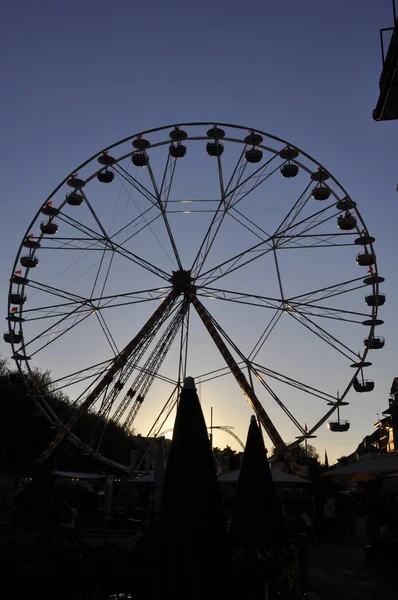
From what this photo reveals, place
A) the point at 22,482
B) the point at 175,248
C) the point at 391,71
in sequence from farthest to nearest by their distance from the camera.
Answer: the point at 175,248
the point at 22,482
the point at 391,71

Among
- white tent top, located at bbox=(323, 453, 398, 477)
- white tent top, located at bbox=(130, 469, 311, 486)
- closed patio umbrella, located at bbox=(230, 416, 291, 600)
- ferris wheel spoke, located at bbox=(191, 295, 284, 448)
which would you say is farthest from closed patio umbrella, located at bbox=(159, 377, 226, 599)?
ferris wheel spoke, located at bbox=(191, 295, 284, 448)

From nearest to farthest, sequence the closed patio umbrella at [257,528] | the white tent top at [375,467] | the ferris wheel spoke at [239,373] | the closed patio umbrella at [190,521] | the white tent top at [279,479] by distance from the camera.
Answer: the closed patio umbrella at [190,521] < the closed patio umbrella at [257,528] < the white tent top at [279,479] < the white tent top at [375,467] < the ferris wheel spoke at [239,373]

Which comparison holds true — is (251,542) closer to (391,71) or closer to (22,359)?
(391,71)

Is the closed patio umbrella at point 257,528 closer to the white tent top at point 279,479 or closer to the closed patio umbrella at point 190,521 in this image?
the closed patio umbrella at point 190,521

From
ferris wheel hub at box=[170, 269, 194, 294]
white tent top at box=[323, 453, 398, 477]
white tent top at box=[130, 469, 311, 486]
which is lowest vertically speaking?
white tent top at box=[130, 469, 311, 486]

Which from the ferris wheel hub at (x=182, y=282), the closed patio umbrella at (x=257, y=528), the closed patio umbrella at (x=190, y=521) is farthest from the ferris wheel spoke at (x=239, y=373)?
the closed patio umbrella at (x=190, y=521)

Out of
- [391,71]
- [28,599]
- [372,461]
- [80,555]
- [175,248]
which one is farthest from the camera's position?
[175,248]

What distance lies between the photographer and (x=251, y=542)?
29.0ft

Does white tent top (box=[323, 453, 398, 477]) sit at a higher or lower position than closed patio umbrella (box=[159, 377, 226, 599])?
higher

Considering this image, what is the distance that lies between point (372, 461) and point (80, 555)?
1339 centimetres

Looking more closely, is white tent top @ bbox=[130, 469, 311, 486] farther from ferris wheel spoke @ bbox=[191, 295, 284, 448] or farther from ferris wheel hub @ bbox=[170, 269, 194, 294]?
ferris wheel hub @ bbox=[170, 269, 194, 294]

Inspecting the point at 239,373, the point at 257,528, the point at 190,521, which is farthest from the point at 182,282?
the point at 190,521

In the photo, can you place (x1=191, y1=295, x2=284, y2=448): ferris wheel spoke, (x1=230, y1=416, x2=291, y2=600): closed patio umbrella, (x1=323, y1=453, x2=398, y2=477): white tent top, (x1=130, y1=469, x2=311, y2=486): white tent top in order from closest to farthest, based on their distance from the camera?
1. (x1=230, y1=416, x2=291, y2=600): closed patio umbrella
2. (x1=130, y1=469, x2=311, y2=486): white tent top
3. (x1=323, y1=453, x2=398, y2=477): white tent top
4. (x1=191, y1=295, x2=284, y2=448): ferris wheel spoke

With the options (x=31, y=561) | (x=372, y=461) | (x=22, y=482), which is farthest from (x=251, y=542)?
(x=22, y=482)
